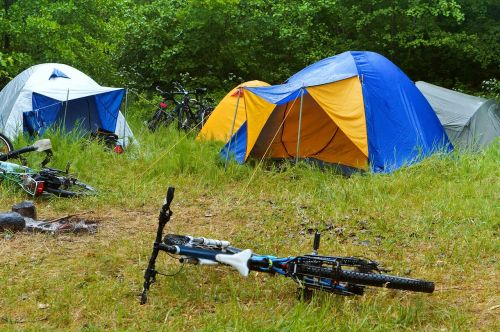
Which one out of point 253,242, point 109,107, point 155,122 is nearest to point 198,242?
point 253,242

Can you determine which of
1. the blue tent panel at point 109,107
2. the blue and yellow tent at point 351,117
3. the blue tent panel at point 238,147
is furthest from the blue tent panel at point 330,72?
the blue tent panel at point 109,107

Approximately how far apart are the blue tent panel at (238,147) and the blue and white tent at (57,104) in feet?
6.55

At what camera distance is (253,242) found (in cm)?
454

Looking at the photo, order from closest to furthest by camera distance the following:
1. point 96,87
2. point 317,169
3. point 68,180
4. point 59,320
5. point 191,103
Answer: point 59,320 < point 68,180 < point 317,169 < point 96,87 < point 191,103

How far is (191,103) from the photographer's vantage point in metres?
10.4

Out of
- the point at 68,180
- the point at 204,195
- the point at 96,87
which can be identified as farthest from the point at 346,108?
the point at 96,87

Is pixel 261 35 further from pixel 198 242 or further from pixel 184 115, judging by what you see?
pixel 198 242

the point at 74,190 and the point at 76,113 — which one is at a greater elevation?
the point at 76,113

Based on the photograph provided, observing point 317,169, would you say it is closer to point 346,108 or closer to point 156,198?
point 346,108

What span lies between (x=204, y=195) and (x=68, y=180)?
1430mm

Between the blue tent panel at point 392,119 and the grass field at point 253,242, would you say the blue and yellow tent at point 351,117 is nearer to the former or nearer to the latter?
the blue tent panel at point 392,119

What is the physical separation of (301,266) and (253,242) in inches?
51.4

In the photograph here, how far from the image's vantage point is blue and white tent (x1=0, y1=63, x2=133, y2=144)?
8562 millimetres

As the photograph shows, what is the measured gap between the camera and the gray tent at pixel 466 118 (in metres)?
8.98
